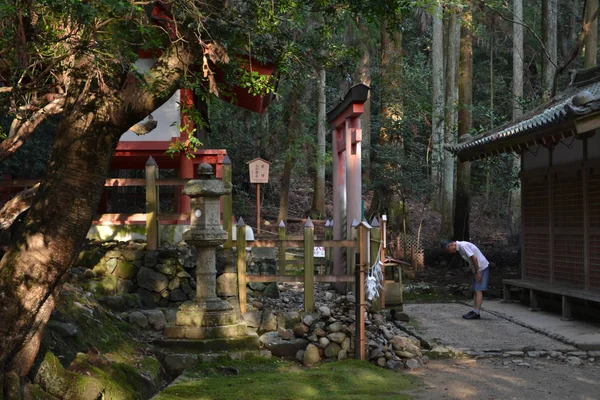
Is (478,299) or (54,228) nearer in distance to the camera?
(54,228)

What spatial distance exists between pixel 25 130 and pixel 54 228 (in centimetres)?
255

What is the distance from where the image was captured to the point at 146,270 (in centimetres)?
1155

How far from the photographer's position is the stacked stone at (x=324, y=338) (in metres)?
9.74

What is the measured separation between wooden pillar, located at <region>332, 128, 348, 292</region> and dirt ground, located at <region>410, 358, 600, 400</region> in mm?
3643

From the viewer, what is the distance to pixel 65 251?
229 inches

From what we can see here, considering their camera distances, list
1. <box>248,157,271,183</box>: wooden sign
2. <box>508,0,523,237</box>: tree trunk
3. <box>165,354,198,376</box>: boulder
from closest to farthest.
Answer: <box>165,354,198,376</box>: boulder → <box>248,157,271,183</box>: wooden sign → <box>508,0,523,237</box>: tree trunk

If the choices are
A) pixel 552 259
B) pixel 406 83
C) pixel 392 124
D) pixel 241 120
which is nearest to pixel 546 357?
pixel 552 259

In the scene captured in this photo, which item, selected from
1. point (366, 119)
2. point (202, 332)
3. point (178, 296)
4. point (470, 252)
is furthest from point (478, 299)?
point (366, 119)

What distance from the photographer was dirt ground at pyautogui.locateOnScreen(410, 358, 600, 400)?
7910 millimetres

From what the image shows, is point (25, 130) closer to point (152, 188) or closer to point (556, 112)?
point (152, 188)

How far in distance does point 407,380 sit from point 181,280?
4389mm

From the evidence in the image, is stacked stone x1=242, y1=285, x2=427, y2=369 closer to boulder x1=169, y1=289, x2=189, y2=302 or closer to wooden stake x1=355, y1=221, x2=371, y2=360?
wooden stake x1=355, y1=221, x2=371, y2=360

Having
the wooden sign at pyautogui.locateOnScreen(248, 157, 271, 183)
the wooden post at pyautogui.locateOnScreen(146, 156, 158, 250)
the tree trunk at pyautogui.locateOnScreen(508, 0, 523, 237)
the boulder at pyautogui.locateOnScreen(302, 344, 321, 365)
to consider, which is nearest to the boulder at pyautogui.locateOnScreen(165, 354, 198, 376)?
the boulder at pyautogui.locateOnScreen(302, 344, 321, 365)

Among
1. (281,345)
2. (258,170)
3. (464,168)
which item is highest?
(464,168)
